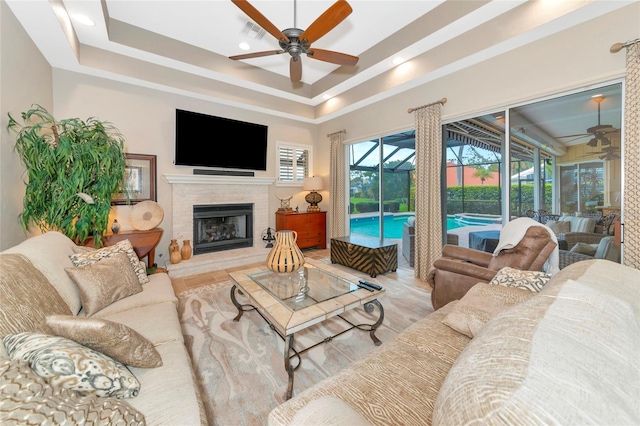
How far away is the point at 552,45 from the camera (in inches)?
96.3

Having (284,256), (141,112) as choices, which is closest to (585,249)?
(284,256)

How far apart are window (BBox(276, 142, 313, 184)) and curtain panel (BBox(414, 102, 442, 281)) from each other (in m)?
2.61

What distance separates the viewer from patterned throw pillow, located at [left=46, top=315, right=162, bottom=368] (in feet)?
3.21

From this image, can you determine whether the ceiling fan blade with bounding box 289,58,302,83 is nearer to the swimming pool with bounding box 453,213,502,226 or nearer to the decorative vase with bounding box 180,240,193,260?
the swimming pool with bounding box 453,213,502,226

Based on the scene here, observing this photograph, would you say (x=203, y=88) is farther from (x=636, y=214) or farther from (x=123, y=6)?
(x=636, y=214)

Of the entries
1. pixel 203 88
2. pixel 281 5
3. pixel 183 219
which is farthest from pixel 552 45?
pixel 183 219

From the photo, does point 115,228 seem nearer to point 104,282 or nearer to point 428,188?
point 104,282

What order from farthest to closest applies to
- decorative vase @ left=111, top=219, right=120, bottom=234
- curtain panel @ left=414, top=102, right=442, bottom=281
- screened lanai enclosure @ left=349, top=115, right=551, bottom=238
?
curtain panel @ left=414, top=102, right=442, bottom=281
decorative vase @ left=111, top=219, right=120, bottom=234
screened lanai enclosure @ left=349, top=115, right=551, bottom=238

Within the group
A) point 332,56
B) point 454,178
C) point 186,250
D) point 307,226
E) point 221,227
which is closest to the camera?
point 332,56

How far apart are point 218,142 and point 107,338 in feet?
12.5

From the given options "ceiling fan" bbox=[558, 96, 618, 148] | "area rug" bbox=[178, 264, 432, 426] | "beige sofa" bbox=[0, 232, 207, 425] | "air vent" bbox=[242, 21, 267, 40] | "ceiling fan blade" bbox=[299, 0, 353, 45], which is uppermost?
"air vent" bbox=[242, 21, 267, 40]

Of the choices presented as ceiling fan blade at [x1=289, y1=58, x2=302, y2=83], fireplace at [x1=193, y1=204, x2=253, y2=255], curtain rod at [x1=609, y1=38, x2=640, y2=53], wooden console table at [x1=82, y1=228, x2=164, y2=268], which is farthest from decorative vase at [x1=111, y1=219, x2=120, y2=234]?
curtain rod at [x1=609, y1=38, x2=640, y2=53]

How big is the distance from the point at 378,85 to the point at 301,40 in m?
1.91

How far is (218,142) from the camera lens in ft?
14.0
